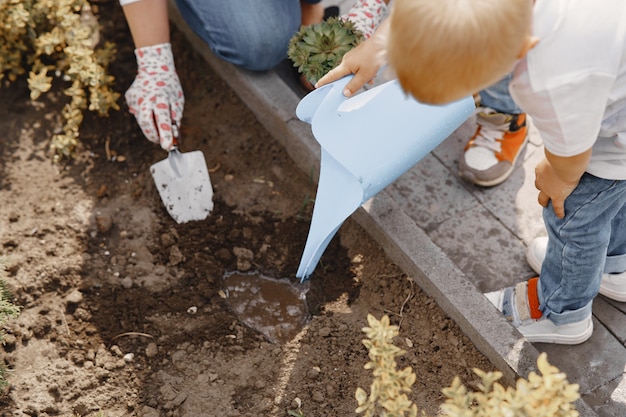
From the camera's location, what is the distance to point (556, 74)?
53.9 inches

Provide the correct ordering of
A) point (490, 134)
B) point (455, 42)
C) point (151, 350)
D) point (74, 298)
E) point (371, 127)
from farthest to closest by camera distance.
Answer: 1. point (490, 134)
2. point (74, 298)
3. point (151, 350)
4. point (371, 127)
5. point (455, 42)

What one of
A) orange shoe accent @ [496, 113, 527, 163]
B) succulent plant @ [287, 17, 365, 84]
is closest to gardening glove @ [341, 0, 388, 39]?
succulent plant @ [287, 17, 365, 84]

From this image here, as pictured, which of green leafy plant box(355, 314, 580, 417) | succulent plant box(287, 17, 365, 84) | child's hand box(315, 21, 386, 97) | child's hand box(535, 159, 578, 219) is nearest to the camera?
green leafy plant box(355, 314, 580, 417)

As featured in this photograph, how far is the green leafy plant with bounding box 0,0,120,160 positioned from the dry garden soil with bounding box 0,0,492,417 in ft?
0.32

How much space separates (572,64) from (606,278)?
1109 mm

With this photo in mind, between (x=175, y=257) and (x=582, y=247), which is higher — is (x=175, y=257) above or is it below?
below

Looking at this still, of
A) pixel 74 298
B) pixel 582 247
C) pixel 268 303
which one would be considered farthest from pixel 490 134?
pixel 74 298

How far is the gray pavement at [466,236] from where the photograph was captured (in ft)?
6.68

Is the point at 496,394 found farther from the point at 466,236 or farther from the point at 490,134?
the point at 490,134

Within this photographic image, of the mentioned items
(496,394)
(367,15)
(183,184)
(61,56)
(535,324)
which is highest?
(367,15)

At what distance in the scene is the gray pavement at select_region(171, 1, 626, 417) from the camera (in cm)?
204

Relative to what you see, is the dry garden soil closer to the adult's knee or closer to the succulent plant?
the adult's knee

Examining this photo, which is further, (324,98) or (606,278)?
(606,278)

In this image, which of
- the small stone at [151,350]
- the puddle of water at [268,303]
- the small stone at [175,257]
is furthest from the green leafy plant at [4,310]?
the puddle of water at [268,303]
